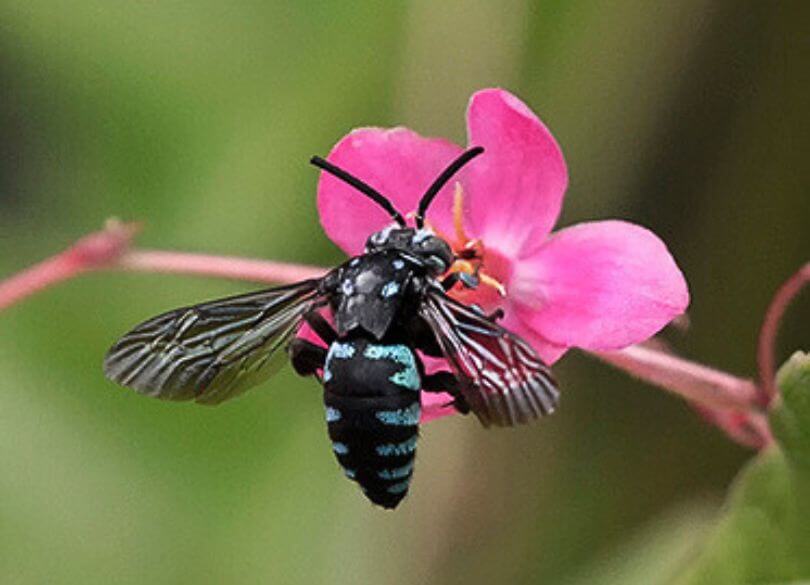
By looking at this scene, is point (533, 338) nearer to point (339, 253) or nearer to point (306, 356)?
point (306, 356)

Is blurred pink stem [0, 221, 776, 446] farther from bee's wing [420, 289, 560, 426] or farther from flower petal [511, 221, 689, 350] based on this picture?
bee's wing [420, 289, 560, 426]

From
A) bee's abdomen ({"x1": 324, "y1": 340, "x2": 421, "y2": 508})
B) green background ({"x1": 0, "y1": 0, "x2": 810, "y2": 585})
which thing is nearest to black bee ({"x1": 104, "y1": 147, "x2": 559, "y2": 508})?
bee's abdomen ({"x1": 324, "y1": 340, "x2": 421, "y2": 508})

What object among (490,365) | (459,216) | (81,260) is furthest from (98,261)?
(490,365)

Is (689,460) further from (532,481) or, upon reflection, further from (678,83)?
(678,83)

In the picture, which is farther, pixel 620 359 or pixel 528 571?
pixel 528 571

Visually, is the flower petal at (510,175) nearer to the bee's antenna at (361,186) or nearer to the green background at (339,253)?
the bee's antenna at (361,186)

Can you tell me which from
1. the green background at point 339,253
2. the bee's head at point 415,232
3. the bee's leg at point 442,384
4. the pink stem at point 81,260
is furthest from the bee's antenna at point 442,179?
the green background at point 339,253

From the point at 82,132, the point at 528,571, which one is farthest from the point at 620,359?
the point at 82,132
